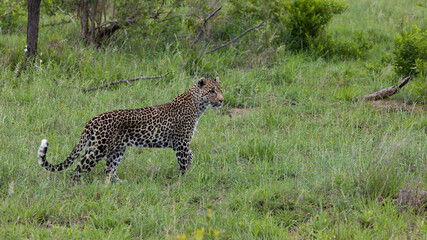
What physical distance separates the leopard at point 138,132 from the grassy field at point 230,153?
0.20 metres

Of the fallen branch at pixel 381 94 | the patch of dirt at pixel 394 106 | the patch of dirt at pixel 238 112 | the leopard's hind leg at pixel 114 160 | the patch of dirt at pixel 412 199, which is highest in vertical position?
the fallen branch at pixel 381 94

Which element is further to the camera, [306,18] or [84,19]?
Result: [306,18]

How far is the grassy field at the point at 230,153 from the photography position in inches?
193

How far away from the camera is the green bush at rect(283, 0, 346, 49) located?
1134 cm

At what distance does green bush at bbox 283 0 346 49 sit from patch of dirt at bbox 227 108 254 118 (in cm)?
329

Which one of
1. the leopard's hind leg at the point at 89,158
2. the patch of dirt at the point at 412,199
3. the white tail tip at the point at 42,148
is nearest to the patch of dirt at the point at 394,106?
the patch of dirt at the point at 412,199

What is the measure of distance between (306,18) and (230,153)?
5.64m

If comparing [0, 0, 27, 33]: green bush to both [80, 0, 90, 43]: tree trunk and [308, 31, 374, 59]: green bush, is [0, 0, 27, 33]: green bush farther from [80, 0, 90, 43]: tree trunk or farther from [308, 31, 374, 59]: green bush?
[308, 31, 374, 59]: green bush

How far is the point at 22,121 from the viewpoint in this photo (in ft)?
23.8

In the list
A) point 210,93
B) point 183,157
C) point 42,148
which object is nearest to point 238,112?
point 210,93

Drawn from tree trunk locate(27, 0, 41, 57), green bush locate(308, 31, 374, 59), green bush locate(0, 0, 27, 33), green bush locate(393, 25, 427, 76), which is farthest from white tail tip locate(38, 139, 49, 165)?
green bush locate(308, 31, 374, 59)

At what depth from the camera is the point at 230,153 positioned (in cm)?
682

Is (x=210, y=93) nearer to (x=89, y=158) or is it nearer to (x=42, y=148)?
(x=89, y=158)

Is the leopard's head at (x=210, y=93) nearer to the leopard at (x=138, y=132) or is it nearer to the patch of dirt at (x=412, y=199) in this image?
the leopard at (x=138, y=132)
